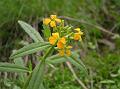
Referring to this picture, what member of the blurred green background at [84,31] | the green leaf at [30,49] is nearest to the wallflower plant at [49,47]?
the green leaf at [30,49]

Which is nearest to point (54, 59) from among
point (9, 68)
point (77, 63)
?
point (77, 63)

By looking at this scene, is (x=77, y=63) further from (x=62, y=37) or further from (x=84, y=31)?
(x=84, y=31)

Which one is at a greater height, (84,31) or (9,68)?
(84,31)

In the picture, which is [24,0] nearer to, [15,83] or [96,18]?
[96,18]

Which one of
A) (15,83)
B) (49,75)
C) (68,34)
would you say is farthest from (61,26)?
(49,75)

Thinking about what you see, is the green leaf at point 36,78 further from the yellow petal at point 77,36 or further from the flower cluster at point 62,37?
the yellow petal at point 77,36

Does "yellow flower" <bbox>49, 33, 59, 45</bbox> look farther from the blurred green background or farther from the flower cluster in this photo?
the blurred green background

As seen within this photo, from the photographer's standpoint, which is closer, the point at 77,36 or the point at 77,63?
the point at 77,36

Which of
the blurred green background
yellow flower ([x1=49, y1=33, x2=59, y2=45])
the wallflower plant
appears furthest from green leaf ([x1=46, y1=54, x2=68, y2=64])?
the blurred green background
